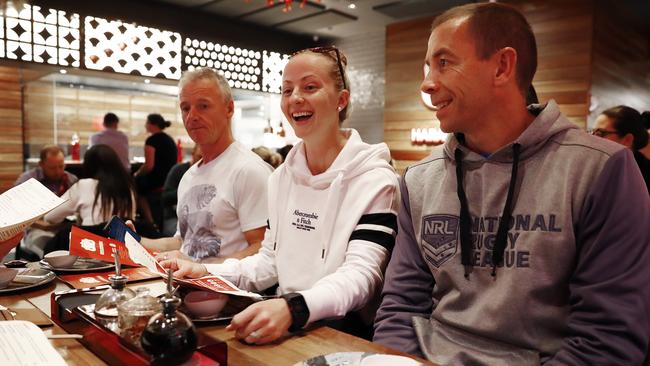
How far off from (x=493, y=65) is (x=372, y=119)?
7.39 m

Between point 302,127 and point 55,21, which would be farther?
point 55,21

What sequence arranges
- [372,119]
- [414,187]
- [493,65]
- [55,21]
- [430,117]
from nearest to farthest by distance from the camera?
[493,65] < [414,187] < [55,21] < [430,117] < [372,119]

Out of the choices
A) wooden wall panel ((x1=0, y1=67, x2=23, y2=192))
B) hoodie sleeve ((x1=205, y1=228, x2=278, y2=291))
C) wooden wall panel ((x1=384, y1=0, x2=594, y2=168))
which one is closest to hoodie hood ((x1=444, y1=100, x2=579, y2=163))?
hoodie sleeve ((x1=205, y1=228, x2=278, y2=291))

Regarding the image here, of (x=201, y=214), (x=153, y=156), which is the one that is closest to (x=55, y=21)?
(x=153, y=156)

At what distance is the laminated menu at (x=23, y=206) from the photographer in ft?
5.01

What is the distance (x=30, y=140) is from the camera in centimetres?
803

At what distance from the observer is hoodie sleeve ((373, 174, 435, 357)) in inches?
61.1

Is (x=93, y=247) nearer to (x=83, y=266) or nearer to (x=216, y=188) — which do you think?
(x=83, y=266)

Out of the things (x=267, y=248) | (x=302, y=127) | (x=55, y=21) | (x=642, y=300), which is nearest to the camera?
(x=642, y=300)

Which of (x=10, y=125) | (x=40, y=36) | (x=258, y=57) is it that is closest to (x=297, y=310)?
(x=40, y=36)

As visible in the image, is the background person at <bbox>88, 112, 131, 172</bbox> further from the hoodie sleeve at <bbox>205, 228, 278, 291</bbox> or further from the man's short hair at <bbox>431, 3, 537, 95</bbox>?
the man's short hair at <bbox>431, 3, 537, 95</bbox>

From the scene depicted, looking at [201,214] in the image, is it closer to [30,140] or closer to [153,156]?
[153,156]

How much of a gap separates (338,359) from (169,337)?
370mm

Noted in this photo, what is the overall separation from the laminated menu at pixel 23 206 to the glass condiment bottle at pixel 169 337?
2.47ft
